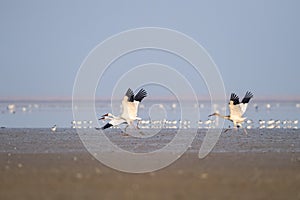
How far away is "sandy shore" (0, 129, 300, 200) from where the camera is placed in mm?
17156

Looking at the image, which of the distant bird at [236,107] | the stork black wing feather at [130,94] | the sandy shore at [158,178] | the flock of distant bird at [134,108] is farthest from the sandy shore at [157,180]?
the distant bird at [236,107]

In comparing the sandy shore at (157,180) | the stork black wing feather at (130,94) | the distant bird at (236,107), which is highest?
the stork black wing feather at (130,94)

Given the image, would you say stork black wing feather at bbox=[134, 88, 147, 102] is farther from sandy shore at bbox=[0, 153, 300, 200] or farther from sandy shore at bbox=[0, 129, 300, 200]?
sandy shore at bbox=[0, 153, 300, 200]

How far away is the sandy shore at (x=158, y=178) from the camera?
56.3 feet

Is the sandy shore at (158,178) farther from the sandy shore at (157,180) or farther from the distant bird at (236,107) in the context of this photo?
the distant bird at (236,107)

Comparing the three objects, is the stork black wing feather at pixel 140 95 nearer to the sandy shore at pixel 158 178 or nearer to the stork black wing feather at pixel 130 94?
the stork black wing feather at pixel 130 94

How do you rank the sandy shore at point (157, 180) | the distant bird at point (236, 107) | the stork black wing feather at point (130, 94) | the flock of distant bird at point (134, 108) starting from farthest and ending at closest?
the distant bird at point (236, 107) → the flock of distant bird at point (134, 108) → the stork black wing feather at point (130, 94) → the sandy shore at point (157, 180)

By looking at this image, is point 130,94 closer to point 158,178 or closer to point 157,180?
point 158,178

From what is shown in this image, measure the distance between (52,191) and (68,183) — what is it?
142cm

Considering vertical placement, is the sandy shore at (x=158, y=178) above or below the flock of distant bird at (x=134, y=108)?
below

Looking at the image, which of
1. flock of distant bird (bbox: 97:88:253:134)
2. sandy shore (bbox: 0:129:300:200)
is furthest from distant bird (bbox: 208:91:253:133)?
sandy shore (bbox: 0:129:300:200)

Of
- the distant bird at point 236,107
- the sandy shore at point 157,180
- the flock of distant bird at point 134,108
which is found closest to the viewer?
the sandy shore at point 157,180

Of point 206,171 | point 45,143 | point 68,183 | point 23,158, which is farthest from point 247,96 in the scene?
point 68,183

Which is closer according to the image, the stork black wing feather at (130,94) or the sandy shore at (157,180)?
the sandy shore at (157,180)
